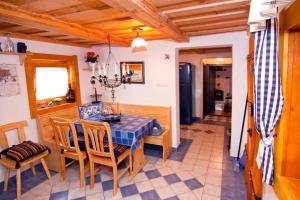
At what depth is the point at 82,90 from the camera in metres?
4.02

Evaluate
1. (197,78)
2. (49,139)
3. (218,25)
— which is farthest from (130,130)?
(197,78)

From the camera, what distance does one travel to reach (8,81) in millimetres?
2746

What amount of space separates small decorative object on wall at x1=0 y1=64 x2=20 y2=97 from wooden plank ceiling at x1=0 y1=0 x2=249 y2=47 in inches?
19.1

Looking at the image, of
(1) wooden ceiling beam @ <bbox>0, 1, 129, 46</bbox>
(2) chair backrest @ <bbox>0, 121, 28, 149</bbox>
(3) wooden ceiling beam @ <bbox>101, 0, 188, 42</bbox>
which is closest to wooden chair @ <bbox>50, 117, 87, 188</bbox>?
(2) chair backrest @ <bbox>0, 121, 28, 149</bbox>

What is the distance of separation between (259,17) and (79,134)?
115 inches

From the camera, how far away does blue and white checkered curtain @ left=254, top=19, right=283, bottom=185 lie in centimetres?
127

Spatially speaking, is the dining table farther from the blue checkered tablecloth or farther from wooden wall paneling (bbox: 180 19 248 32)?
wooden wall paneling (bbox: 180 19 248 32)

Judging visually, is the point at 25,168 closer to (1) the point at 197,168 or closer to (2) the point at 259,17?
(1) the point at 197,168

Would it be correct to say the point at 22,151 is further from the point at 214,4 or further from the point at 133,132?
the point at 214,4

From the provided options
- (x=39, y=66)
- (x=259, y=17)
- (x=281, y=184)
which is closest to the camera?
(x=259, y=17)

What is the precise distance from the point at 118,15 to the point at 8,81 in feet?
6.56

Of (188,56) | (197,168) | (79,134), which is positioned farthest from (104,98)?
(188,56)

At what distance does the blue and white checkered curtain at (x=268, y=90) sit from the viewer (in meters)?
1.27

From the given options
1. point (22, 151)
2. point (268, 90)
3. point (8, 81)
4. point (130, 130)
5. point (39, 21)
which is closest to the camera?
point (268, 90)
